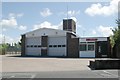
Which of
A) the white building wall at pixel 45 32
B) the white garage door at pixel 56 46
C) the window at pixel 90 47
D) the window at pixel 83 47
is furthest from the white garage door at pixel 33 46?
the window at pixel 90 47

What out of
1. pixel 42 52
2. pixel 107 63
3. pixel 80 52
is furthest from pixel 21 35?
pixel 107 63

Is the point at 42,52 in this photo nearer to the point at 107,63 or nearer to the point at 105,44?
the point at 105,44

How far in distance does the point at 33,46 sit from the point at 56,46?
627cm

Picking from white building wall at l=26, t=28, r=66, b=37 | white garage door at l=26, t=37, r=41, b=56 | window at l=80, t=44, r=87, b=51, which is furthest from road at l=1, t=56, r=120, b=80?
white garage door at l=26, t=37, r=41, b=56

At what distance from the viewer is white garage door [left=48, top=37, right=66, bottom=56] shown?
214 feet

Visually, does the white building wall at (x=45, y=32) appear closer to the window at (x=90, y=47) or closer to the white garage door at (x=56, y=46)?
the white garage door at (x=56, y=46)

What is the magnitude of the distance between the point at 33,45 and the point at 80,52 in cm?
1228

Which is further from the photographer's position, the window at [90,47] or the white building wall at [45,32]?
the white building wall at [45,32]

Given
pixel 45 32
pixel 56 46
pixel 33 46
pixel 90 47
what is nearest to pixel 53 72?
pixel 90 47

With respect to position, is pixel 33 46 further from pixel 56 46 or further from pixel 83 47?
pixel 83 47

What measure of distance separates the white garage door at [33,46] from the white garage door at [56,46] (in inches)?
116

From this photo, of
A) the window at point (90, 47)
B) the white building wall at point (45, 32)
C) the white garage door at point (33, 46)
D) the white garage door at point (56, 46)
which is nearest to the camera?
the window at point (90, 47)

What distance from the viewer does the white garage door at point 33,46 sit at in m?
69.1

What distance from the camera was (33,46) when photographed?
69.9 m
